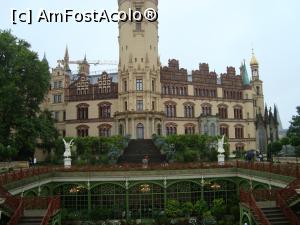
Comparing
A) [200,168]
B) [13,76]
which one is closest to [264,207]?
[200,168]

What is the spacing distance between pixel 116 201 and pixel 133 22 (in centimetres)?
3772

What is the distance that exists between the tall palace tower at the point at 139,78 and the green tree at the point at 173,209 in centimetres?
2924

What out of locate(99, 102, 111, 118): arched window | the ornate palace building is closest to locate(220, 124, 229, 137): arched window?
the ornate palace building

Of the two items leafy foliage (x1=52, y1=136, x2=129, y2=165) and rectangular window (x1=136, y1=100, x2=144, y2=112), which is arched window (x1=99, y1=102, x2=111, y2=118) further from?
leafy foliage (x1=52, y1=136, x2=129, y2=165)

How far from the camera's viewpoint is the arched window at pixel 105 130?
6994 centimetres

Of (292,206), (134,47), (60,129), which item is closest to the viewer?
(292,206)

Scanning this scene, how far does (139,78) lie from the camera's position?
2638 inches

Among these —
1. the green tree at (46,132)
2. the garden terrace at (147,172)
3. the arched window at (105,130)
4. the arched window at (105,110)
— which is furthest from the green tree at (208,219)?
the arched window at (105,110)

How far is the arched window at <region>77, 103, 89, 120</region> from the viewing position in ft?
234

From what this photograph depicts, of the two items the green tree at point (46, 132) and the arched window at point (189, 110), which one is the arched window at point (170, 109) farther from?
the green tree at point (46, 132)

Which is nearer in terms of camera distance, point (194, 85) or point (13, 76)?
point (13, 76)

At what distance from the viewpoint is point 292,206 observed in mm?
23406

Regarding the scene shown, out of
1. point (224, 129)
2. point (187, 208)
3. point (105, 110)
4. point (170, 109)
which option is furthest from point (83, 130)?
point (187, 208)

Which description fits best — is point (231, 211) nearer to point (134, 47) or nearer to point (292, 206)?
point (292, 206)
